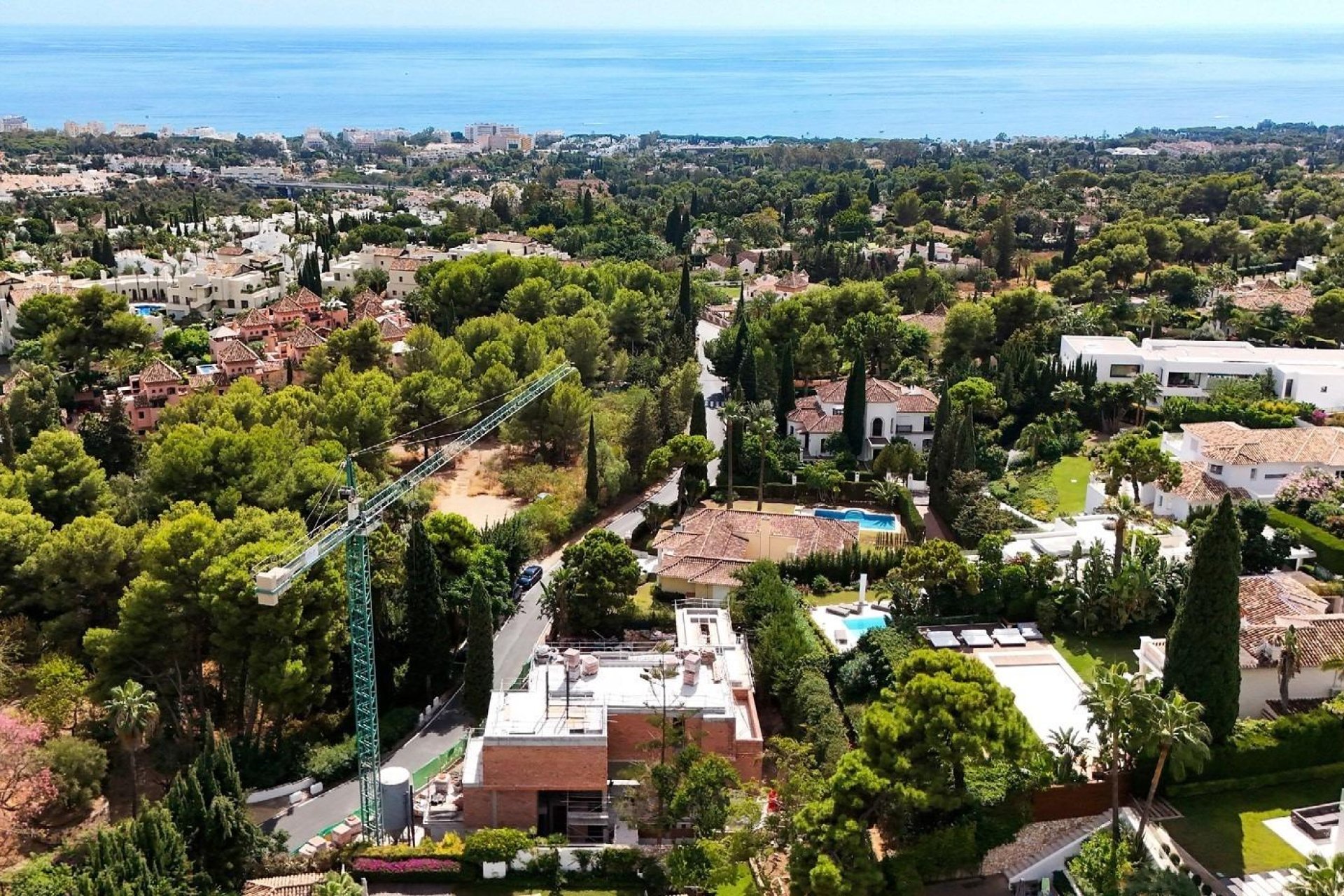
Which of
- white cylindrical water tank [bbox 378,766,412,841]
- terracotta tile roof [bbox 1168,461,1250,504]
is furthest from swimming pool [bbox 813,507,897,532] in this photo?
white cylindrical water tank [bbox 378,766,412,841]

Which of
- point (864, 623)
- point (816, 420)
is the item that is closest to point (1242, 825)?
point (864, 623)

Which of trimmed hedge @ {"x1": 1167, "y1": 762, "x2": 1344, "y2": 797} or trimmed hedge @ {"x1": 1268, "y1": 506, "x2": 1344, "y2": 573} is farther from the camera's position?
trimmed hedge @ {"x1": 1268, "y1": 506, "x2": 1344, "y2": 573}

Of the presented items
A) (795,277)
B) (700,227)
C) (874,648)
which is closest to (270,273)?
(795,277)

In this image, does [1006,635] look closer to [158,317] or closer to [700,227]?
[158,317]

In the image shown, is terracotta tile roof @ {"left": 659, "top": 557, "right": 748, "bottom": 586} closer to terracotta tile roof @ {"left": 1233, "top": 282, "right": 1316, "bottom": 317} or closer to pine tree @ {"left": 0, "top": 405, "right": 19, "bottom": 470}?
pine tree @ {"left": 0, "top": 405, "right": 19, "bottom": 470}

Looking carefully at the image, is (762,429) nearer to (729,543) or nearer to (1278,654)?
(729,543)

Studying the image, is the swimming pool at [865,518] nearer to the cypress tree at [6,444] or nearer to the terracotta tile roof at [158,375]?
the terracotta tile roof at [158,375]
